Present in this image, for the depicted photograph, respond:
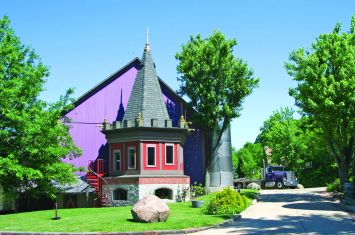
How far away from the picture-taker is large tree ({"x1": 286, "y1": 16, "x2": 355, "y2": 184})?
1165 inches

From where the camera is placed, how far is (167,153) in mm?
35000

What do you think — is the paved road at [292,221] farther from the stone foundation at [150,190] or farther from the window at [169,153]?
the window at [169,153]

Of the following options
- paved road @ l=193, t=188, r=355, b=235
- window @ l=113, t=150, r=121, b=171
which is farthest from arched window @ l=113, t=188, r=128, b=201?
paved road @ l=193, t=188, r=355, b=235

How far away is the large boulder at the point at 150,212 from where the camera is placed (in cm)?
1912

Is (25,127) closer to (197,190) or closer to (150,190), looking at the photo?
(150,190)

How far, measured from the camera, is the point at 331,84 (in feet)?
97.8

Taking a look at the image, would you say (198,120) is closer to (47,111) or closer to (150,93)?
(150,93)

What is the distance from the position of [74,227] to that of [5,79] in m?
10.3

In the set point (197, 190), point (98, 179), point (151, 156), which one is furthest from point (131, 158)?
point (197, 190)

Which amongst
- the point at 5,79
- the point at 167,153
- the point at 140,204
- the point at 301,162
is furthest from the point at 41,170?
the point at 301,162

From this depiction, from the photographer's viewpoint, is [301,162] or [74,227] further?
[301,162]

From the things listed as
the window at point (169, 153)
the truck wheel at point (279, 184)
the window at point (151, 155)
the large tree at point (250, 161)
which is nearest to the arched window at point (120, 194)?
the window at point (151, 155)

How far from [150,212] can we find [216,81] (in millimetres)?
22060

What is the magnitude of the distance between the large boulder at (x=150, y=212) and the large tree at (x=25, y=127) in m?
6.31
